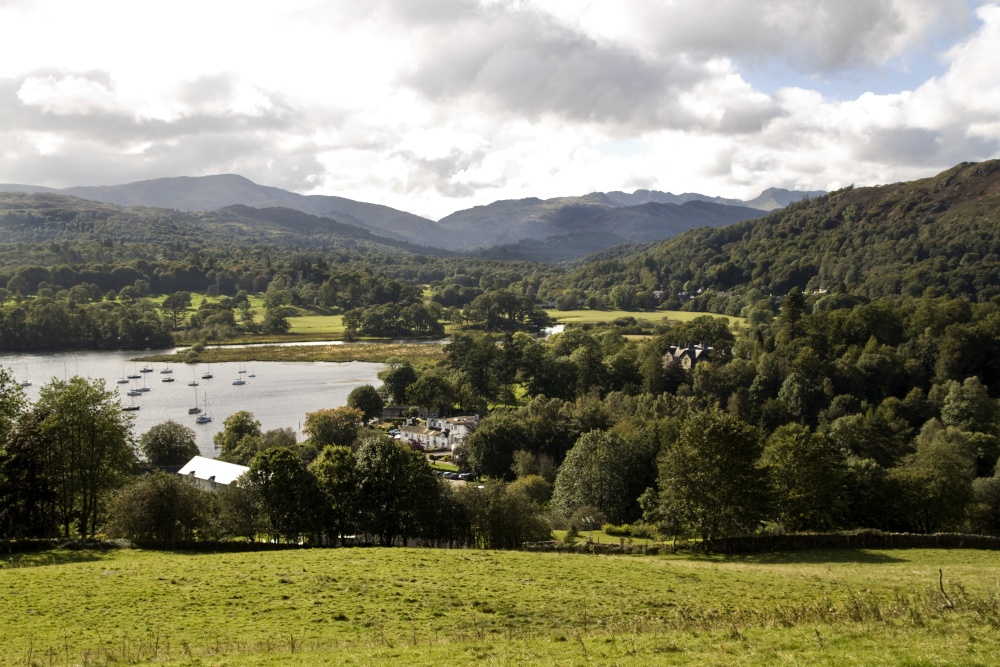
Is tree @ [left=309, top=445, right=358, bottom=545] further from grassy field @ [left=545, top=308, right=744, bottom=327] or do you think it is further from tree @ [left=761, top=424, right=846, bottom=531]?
grassy field @ [left=545, top=308, right=744, bottom=327]

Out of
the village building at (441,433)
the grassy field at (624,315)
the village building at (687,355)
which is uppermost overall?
the grassy field at (624,315)

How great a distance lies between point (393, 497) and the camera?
124 feet

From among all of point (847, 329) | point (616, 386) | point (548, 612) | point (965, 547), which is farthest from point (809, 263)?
point (548, 612)

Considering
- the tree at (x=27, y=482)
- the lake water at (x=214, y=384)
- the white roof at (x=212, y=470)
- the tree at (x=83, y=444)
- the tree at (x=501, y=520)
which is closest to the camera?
the tree at (x=27, y=482)

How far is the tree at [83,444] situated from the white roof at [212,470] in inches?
591

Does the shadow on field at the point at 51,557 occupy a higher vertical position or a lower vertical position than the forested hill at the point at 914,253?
lower

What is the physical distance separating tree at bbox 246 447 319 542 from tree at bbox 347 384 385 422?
4812 cm

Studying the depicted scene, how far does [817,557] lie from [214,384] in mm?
100258

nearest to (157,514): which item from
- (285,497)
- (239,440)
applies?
(285,497)

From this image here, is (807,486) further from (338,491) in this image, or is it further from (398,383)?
(398,383)

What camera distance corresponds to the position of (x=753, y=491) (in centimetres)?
3691

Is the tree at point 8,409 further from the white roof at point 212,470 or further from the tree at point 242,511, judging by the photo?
the white roof at point 212,470

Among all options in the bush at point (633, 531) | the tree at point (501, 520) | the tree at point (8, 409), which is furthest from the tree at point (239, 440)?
the bush at point (633, 531)

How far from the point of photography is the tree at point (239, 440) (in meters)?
62.1
